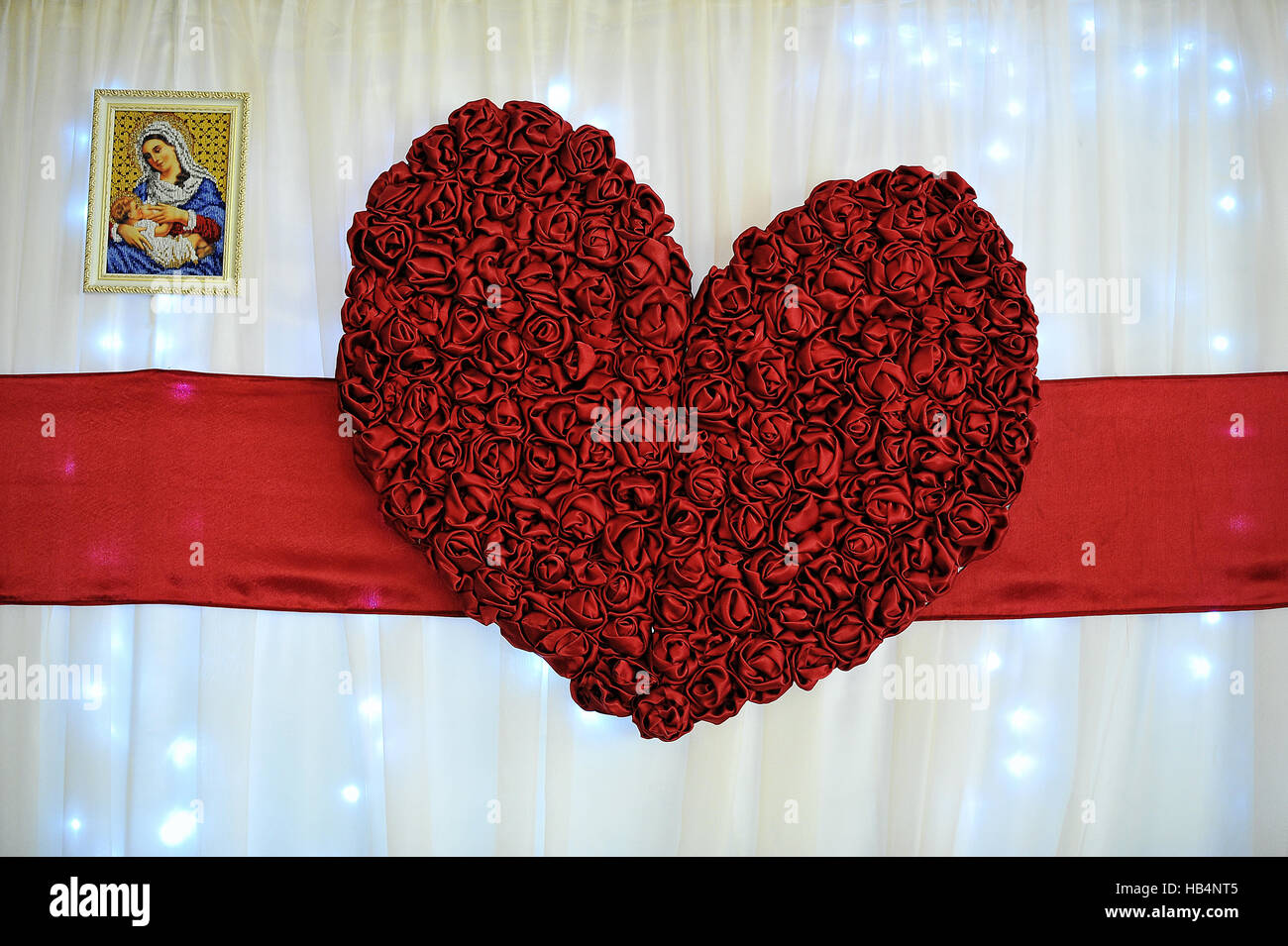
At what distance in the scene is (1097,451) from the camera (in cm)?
196

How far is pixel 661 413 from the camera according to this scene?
1759 mm

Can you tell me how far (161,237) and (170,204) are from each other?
79 millimetres

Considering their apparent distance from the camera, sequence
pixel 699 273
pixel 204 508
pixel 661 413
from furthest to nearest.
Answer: pixel 699 273, pixel 204 508, pixel 661 413

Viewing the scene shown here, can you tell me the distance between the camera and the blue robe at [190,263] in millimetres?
1953

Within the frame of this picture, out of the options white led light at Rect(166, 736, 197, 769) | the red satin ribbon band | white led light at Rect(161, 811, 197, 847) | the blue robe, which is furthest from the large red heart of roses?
white led light at Rect(161, 811, 197, 847)

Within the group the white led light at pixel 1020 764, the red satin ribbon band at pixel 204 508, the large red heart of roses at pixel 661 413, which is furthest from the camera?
the white led light at pixel 1020 764

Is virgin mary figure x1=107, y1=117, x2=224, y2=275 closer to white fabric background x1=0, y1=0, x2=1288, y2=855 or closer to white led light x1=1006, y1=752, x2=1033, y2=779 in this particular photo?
white fabric background x1=0, y1=0, x2=1288, y2=855

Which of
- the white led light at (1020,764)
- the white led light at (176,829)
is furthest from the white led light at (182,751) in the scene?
the white led light at (1020,764)

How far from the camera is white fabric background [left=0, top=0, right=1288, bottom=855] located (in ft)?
6.35

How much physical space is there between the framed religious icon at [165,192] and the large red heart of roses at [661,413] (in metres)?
0.47

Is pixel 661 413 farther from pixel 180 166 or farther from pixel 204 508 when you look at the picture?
pixel 180 166

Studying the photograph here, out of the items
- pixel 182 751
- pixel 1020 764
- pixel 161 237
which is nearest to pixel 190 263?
pixel 161 237

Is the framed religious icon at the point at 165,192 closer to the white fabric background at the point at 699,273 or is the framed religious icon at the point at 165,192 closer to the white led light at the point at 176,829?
the white fabric background at the point at 699,273
